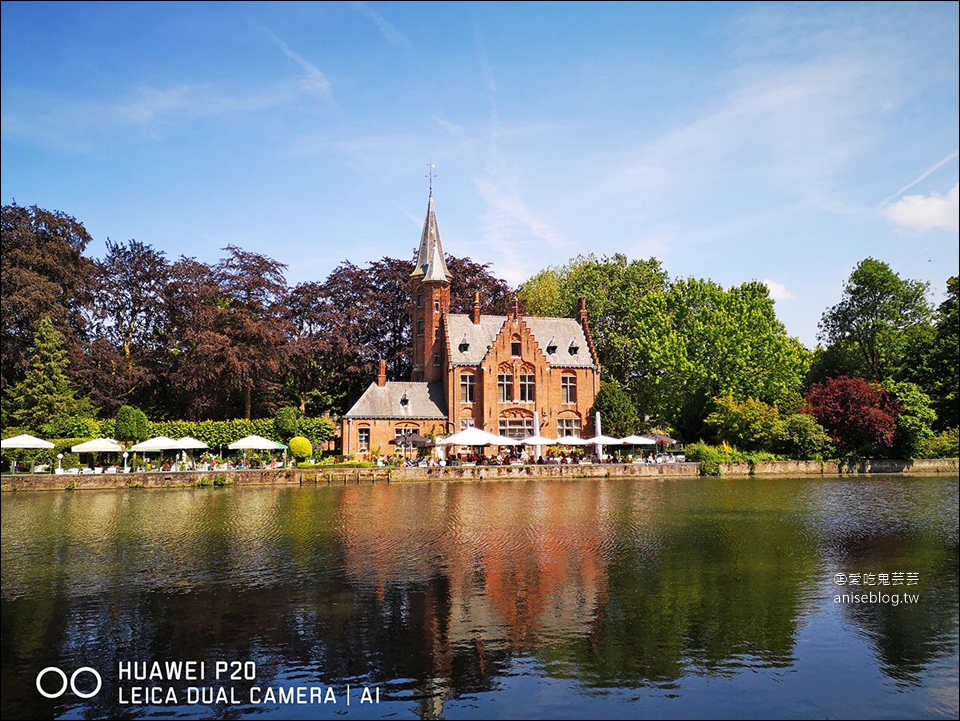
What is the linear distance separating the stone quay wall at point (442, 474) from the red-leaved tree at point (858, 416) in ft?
4.40

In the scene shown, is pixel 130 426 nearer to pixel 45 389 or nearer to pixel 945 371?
pixel 45 389

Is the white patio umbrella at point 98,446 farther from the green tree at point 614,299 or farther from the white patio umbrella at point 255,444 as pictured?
the green tree at point 614,299

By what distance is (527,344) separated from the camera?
48156 mm

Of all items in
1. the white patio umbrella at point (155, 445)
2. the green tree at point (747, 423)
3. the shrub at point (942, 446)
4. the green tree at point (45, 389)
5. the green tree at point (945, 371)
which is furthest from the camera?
the green tree at point (945, 371)

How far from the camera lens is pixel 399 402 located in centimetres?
4603

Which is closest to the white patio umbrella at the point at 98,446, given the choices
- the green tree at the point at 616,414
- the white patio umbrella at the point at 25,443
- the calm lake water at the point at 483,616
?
the white patio umbrella at the point at 25,443

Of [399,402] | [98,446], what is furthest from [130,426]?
[399,402]

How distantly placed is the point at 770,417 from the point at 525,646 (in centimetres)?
3545

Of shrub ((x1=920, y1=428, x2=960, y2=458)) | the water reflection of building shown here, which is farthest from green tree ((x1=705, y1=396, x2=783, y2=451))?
the water reflection of building

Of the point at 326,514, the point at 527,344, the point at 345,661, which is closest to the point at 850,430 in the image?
the point at 527,344

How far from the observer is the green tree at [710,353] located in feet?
155

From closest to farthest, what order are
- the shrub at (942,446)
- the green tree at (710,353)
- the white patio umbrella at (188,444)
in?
the white patio umbrella at (188,444) < the shrub at (942,446) < the green tree at (710,353)

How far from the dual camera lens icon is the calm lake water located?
55 mm

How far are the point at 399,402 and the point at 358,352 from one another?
28.2 feet
